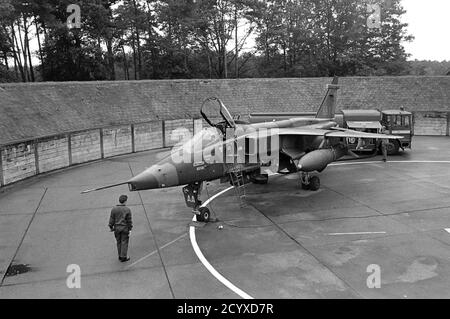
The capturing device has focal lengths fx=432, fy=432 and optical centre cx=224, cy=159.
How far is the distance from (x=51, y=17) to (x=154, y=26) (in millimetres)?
10404

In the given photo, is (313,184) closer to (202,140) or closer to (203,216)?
(203,216)

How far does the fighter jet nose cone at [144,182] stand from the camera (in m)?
12.5

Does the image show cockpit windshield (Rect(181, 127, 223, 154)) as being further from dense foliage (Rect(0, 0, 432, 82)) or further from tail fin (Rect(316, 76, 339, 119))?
dense foliage (Rect(0, 0, 432, 82))

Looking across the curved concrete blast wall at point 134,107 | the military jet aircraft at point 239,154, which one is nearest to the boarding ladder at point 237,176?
the military jet aircraft at point 239,154

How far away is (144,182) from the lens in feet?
41.3

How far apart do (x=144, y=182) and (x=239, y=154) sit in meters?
4.12

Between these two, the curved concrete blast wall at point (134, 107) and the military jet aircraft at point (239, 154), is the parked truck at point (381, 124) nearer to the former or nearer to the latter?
the military jet aircraft at point (239, 154)

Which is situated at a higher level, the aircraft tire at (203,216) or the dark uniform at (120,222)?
the dark uniform at (120,222)

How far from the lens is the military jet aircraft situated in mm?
13359

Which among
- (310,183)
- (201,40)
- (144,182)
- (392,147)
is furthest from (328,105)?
(201,40)

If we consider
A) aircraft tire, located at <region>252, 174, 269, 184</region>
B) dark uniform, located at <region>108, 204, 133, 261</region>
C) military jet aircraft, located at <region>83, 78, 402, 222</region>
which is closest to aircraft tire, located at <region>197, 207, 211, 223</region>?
military jet aircraft, located at <region>83, 78, 402, 222</region>

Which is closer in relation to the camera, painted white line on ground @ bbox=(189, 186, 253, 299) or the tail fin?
painted white line on ground @ bbox=(189, 186, 253, 299)
